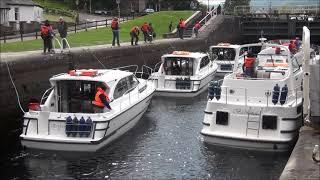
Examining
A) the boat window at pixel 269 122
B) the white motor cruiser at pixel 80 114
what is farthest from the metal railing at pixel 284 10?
the boat window at pixel 269 122

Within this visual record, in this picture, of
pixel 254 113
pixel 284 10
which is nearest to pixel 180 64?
pixel 254 113

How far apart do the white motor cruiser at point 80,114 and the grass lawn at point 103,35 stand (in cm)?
765

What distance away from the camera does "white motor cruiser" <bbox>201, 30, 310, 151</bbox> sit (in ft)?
52.6

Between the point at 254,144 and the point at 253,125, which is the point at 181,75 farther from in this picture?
the point at 254,144

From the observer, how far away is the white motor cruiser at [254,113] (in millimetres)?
16047

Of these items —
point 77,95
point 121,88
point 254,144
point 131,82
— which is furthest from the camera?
point 131,82

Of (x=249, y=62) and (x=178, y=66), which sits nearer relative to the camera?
(x=249, y=62)

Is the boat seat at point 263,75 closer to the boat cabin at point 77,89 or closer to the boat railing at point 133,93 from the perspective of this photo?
the boat railing at point 133,93

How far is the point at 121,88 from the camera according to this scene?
19297 millimetres

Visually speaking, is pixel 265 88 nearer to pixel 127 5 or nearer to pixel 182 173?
pixel 182 173

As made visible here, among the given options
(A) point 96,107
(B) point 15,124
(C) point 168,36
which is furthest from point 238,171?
(C) point 168,36

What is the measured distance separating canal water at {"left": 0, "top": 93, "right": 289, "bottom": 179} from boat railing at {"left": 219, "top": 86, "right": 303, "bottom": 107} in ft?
5.39

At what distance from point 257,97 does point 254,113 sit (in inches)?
34.9

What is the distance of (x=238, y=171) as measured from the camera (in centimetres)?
1469
